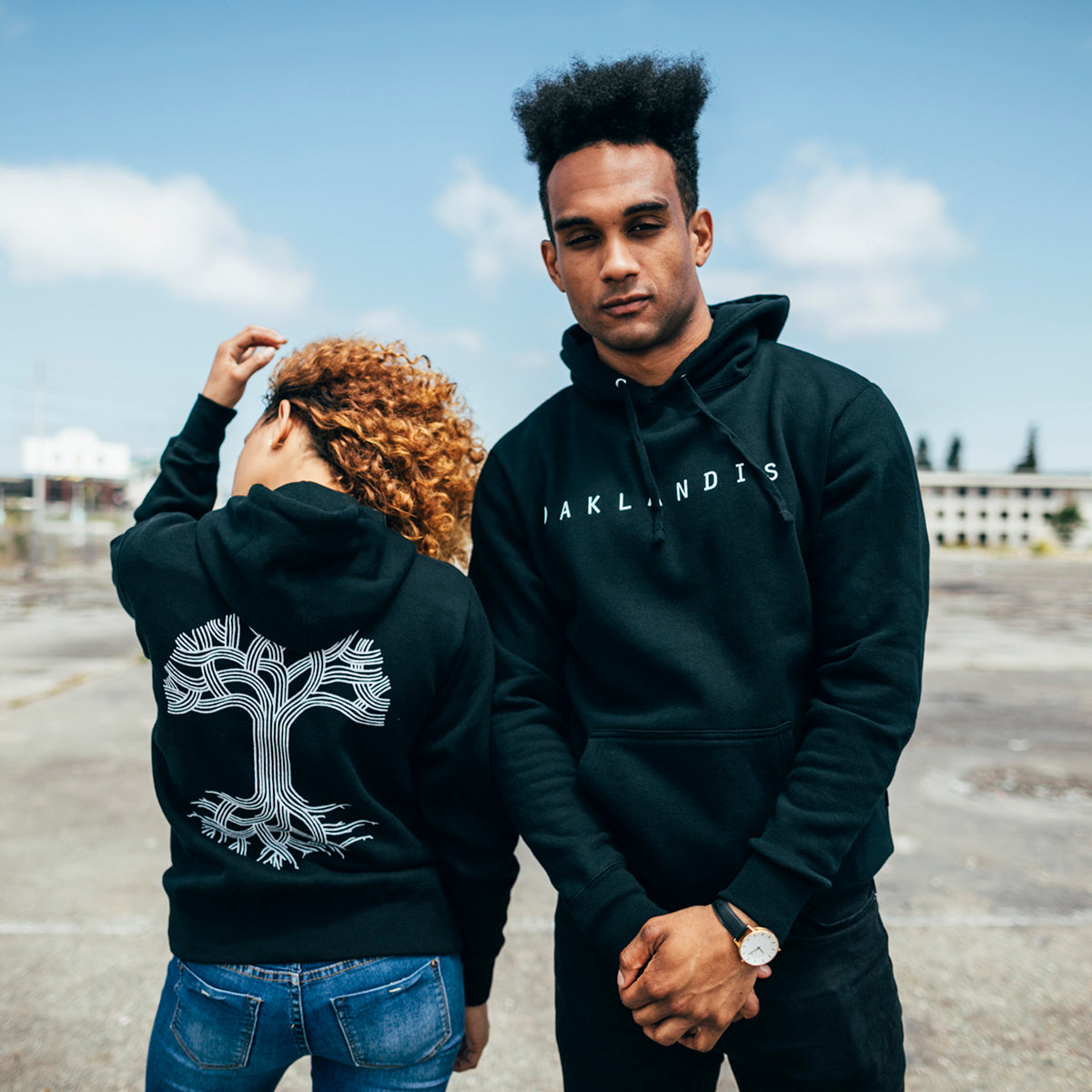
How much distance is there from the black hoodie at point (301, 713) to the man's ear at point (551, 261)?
657 mm

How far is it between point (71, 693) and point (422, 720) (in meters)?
8.36

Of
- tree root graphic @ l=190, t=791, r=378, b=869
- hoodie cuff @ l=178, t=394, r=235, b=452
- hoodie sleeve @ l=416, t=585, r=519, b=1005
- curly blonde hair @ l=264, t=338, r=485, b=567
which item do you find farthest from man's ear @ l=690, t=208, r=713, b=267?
tree root graphic @ l=190, t=791, r=378, b=869

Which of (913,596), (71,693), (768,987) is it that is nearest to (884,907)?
(768,987)

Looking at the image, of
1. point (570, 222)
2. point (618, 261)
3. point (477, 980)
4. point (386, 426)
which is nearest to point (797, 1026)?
point (477, 980)

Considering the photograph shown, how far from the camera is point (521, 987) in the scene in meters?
3.44

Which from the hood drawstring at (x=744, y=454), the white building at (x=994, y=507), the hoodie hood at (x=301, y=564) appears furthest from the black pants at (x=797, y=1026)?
the white building at (x=994, y=507)

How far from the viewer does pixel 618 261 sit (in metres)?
1.70

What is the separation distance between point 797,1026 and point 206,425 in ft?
5.53

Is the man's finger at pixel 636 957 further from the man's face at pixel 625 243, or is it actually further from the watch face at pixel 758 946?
the man's face at pixel 625 243

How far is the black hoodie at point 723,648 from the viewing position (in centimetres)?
155

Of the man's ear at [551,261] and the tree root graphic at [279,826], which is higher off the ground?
the man's ear at [551,261]

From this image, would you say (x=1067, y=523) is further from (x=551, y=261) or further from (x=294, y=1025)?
(x=294, y=1025)

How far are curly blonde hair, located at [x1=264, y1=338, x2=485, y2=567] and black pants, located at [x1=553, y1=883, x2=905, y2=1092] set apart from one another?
913mm

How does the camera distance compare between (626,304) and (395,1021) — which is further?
(626,304)
